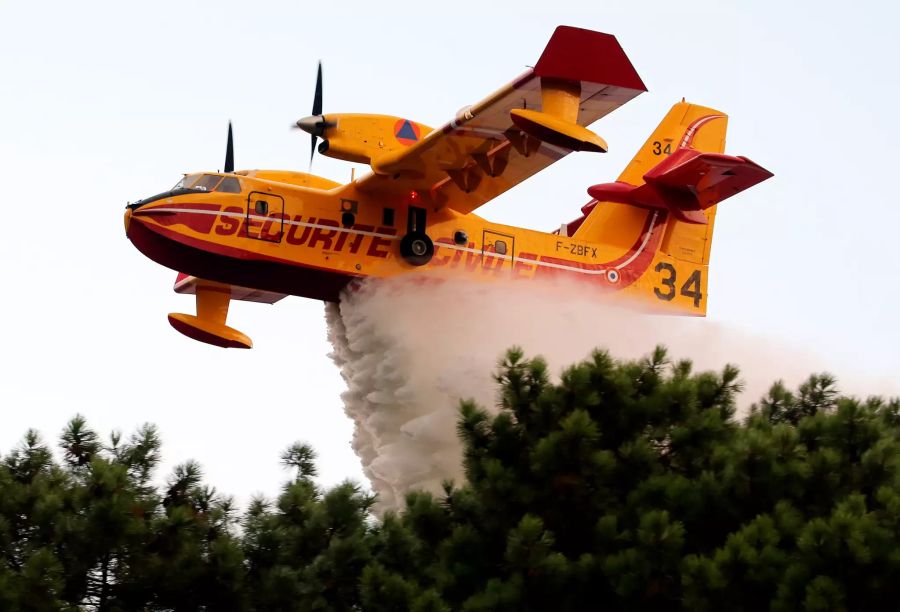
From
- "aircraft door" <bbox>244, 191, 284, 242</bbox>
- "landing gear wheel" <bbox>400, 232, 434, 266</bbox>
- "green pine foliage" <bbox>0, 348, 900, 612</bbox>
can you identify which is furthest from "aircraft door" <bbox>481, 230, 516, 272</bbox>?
"green pine foliage" <bbox>0, 348, 900, 612</bbox>

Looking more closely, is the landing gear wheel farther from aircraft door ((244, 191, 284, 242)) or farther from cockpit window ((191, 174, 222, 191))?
cockpit window ((191, 174, 222, 191))

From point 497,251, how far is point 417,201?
1575 mm

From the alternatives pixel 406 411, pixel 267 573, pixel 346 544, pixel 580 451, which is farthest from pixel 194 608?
pixel 406 411

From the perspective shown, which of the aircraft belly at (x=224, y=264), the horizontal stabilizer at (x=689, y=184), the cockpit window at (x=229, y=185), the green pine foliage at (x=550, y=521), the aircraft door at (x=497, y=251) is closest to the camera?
the green pine foliage at (x=550, y=521)

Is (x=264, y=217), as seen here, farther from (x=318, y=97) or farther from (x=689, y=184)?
(x=689, y=184)

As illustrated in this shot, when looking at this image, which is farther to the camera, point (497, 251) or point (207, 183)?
point (497, 251)

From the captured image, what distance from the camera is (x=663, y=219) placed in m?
24.1

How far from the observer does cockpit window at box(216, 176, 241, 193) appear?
20531 millimetres

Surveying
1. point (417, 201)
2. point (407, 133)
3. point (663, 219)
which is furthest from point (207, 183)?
point (663, 219)

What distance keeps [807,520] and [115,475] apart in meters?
6.34

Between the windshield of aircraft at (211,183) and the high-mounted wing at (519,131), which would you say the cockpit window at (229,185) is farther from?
the high-mounted wing at (519,131)

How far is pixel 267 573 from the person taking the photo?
13.8m

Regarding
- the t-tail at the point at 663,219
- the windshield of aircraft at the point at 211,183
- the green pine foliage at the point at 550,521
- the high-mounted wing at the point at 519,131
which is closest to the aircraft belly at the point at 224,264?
the windshield of aircraft at the point at 211,183

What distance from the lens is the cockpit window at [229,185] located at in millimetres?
20531
